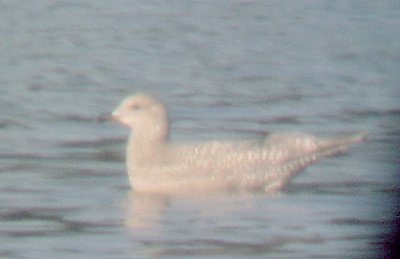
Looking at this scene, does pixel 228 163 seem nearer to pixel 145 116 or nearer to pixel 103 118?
pixel 145 116

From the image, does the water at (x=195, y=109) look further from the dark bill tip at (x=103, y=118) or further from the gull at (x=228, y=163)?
the dark bill tip at (x=103, y=118)

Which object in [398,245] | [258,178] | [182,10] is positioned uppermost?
[398,245]

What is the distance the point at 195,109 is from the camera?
12469 millimetres

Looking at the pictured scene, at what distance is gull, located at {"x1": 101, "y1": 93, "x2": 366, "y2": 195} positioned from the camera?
948 cm

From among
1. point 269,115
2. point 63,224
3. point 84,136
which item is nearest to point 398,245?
point 63,224

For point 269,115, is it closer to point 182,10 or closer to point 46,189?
point 46,189

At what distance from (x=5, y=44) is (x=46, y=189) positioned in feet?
21.9

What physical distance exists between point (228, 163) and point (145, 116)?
3.16ft

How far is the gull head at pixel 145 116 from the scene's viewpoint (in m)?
10.1

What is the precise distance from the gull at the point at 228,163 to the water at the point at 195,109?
0.62 ft

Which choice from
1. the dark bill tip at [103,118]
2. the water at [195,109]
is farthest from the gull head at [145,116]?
the water at [195,109]

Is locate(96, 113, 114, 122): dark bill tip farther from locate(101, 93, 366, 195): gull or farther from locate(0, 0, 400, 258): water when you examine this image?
locate(0, 0, 400, 258): water

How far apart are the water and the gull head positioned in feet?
1.39

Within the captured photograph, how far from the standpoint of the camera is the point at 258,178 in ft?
31.5
